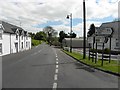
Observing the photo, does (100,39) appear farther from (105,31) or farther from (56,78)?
(56,78)

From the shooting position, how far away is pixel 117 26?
49.8 metres

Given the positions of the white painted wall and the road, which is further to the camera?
the white painted wall

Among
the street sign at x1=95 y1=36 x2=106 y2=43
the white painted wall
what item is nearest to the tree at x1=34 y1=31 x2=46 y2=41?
the white painted wall

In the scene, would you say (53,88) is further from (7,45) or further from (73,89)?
(7,45)

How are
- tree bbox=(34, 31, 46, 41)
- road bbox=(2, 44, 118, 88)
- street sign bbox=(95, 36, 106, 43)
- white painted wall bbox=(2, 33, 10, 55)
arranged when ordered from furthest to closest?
tree bbox=(34, 31, 46, 41) < white painted wall bbox=(2, 33, 10, 55) < street sign bbox=(95, 36, 106, 43) < road bbox=(2, 44, 118, 88)

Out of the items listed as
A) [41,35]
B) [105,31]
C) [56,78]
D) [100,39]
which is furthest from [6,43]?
[41,35]

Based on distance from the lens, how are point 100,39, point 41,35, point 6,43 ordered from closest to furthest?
point 100,39
point 6,43
point 41,35

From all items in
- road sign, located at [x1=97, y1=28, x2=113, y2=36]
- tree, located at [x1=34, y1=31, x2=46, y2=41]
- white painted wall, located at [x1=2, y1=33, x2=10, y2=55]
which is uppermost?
tree, located at [x1=34, y1=31, x2=46, y2=41]

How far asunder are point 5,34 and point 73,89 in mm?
39541

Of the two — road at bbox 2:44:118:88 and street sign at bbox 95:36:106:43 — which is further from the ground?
street sign at bbox 95:36:106:43

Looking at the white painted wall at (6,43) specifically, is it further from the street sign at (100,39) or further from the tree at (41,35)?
the tree at (41,35)

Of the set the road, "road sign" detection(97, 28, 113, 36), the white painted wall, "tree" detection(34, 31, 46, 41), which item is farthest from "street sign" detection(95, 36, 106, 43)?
"tree" detection(34, 31, 46, 41)

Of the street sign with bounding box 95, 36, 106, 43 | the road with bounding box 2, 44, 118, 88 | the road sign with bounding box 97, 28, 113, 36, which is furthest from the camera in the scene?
the street sign with bounding box 95, 36, 106, 43

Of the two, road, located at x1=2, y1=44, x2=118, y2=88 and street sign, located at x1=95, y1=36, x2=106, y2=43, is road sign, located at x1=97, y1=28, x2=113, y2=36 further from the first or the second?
road, located at x1=2, y1=44, x2=118, y2=88
